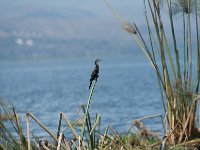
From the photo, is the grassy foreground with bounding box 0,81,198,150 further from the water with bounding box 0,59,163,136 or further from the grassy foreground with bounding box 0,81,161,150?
the water with bounding box 0,59,163,136

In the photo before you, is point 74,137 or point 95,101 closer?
point 74,137

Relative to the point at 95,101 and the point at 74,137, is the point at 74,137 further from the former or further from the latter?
the point at 95,101

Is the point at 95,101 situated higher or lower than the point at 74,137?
higher

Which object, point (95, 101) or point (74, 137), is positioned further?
point (95, 101)

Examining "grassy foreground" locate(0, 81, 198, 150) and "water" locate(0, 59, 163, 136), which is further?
"water" locate(0, 59, 163, 136)

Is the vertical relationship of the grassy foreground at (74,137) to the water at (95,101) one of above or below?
below

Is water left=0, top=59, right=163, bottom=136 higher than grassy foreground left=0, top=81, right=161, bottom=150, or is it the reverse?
water left=0, top=59, right=163, bottom=136

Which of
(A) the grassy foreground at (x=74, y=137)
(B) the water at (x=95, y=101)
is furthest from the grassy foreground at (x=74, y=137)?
(B) the water at (x=95, y=101)

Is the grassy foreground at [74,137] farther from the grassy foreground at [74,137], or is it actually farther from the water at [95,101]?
the water at [95,101]

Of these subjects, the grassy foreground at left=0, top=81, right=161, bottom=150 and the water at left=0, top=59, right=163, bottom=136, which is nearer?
the grassy foreground at left=0, top=81, right=161, bottom=150

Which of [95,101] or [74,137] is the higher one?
[95,101]

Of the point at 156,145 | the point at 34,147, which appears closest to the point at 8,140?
the point at 34,147

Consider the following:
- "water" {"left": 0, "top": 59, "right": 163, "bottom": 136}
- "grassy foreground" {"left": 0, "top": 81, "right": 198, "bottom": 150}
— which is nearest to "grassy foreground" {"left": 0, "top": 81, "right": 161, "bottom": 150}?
"grassy foreground" {"left": 0, "top": 81, "right": 198, "bottom": 150}

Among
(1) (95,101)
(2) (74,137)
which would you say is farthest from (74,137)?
(1) (95,101)
